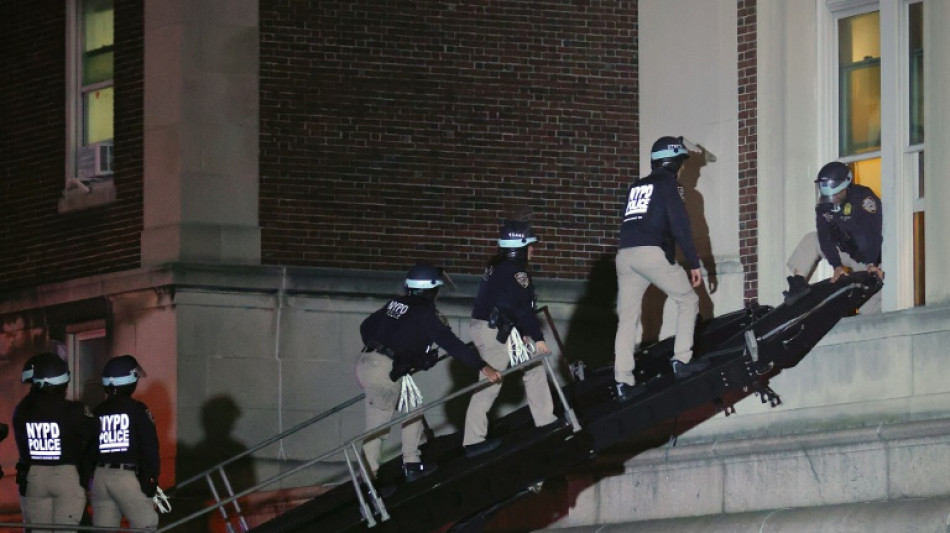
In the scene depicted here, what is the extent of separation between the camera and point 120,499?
18.8m

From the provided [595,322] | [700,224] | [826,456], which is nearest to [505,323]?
[826,456]

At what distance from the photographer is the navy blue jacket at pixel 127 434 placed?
18625 mm

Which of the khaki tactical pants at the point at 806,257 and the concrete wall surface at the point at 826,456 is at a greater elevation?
the khaki tactical pants at the point at 806,257

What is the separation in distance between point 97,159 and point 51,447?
20.1 feet

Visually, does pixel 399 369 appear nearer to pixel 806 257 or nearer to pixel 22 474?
pixel 22 474

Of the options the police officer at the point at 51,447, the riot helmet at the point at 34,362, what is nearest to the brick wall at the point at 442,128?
the riot helmet at the point at 34,362

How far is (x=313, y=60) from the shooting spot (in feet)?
77.7

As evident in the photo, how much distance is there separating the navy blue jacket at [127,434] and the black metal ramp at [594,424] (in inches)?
52.9

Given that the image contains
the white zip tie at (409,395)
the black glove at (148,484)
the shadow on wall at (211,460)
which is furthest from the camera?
the shadow on wall at (211,460)

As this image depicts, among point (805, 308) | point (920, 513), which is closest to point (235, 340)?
point (805, 308)

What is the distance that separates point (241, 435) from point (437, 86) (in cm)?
464

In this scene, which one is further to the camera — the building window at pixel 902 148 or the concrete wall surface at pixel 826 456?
the building window at pixel 902 148

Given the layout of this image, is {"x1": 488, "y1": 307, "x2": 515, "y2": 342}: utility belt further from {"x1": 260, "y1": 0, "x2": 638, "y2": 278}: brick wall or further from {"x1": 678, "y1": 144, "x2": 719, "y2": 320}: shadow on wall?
{"x1": 260, "y1": 0, "x2": 638, "y2": 278}: brick wall

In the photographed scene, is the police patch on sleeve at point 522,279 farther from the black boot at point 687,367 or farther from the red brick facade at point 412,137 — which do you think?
the red brick facade at point 412,137
